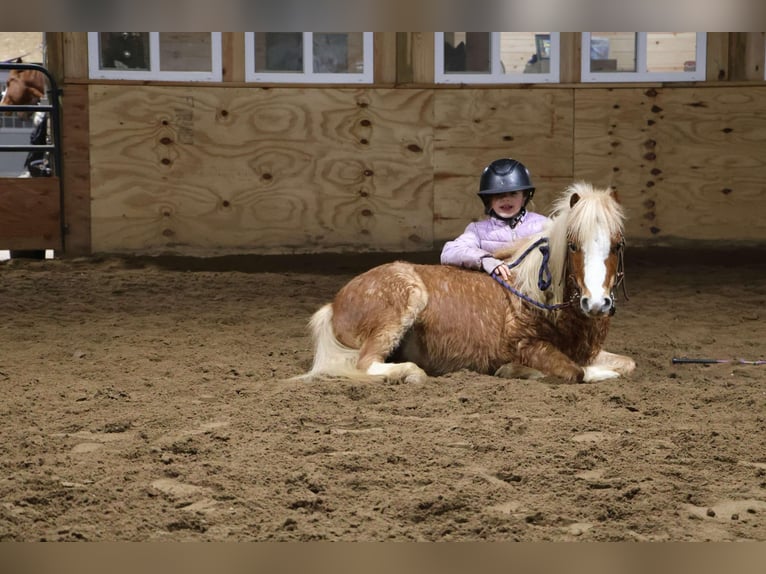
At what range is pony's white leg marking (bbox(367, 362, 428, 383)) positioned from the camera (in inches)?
179

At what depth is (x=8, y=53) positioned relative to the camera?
73.9 feet

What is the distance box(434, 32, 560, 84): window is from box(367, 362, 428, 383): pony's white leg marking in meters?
5.89

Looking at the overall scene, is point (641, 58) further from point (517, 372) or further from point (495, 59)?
point (517, 372)

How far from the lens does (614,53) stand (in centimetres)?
1016

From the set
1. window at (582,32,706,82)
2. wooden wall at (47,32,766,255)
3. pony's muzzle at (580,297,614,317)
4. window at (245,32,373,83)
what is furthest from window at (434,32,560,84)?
pony's muzzle at (580,297,614,317)

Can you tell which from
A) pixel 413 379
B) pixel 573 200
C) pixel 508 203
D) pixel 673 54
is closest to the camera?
pixel 573 200

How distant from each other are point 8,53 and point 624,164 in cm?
1799

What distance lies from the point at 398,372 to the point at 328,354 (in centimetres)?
45

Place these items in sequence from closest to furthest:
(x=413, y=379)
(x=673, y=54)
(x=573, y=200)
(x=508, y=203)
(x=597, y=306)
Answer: (x=597, y=306) → (x=573, y=200) → (x=413, y=379) → (x=508, y=203) → (x=673, y=54)

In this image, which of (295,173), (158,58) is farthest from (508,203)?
(158,58)

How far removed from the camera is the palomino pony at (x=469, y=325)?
4621 mm

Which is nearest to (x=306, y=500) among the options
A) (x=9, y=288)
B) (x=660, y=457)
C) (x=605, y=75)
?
(x=660, y=457)
